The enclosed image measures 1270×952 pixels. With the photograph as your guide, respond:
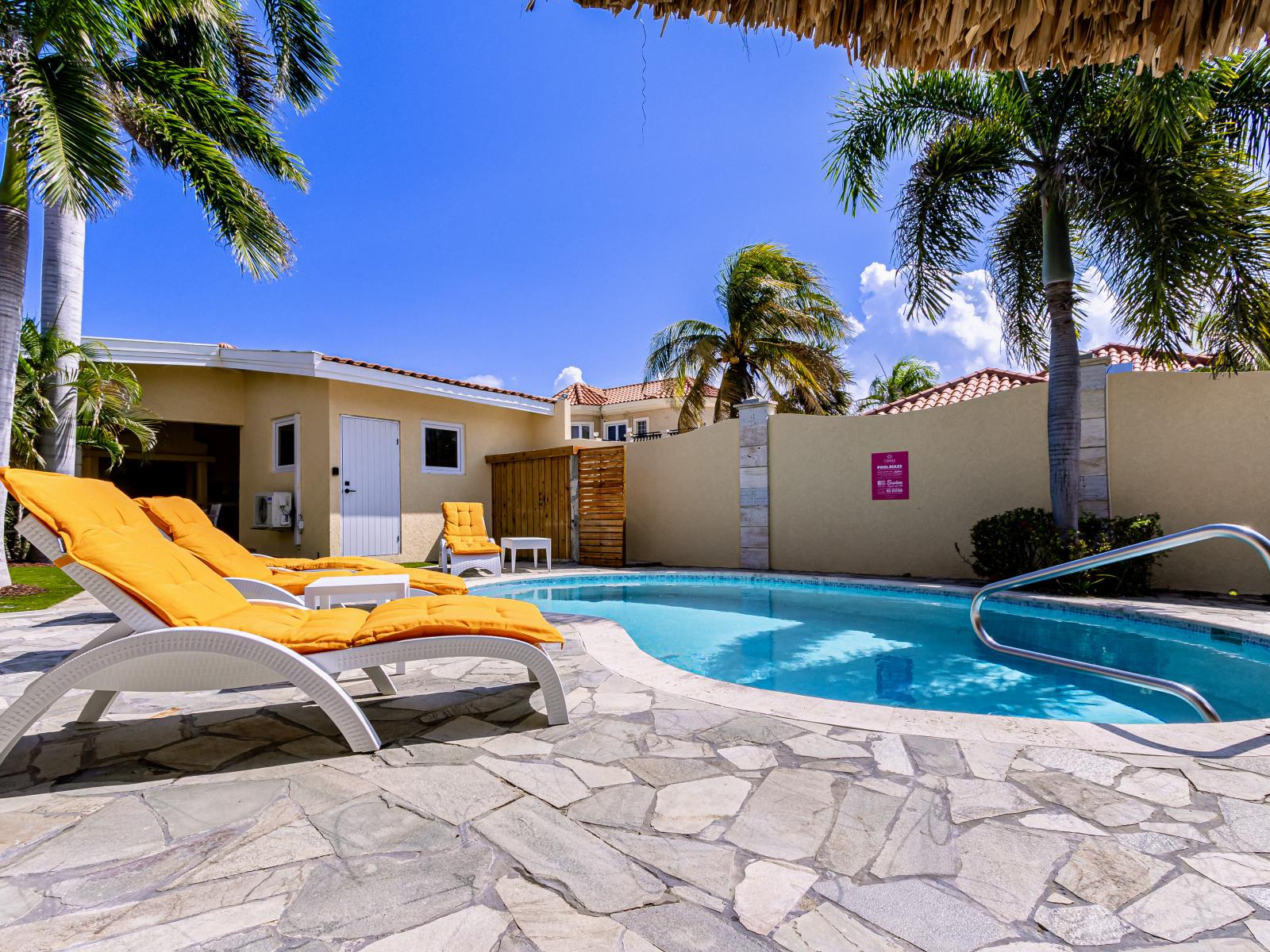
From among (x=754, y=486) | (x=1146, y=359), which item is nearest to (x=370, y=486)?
(x=754, y=486)

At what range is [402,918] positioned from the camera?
1.67 meters

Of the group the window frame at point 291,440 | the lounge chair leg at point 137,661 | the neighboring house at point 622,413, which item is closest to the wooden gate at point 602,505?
the window frame at point 291,440

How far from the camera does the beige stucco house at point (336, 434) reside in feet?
36.7

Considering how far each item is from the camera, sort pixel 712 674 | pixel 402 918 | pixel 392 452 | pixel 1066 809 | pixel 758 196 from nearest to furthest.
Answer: pixel 402 918 < pixel 1066 809 < pixel 712 674 < pixel 392 452 < pixel 758 196

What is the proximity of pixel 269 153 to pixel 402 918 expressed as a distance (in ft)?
33.9

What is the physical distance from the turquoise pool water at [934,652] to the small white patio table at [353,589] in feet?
7.97

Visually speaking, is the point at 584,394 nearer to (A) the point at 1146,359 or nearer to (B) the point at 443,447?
(B) the point at 443,447

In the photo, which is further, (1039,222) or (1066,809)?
(1039,222)

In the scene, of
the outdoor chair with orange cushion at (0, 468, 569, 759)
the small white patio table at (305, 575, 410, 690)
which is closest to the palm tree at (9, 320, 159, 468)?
the small white patio table at (305, 575, 410, 690)

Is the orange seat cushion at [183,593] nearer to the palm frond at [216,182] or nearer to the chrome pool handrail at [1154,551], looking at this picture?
the chrome pool handrail at [1154,551]

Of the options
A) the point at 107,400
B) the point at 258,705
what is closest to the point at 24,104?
the point at 107,400

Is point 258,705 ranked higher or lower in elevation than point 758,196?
lower

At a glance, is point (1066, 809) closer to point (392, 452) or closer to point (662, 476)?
point (662, 476)

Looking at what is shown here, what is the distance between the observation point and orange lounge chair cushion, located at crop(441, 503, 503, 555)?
10570 millimetres
